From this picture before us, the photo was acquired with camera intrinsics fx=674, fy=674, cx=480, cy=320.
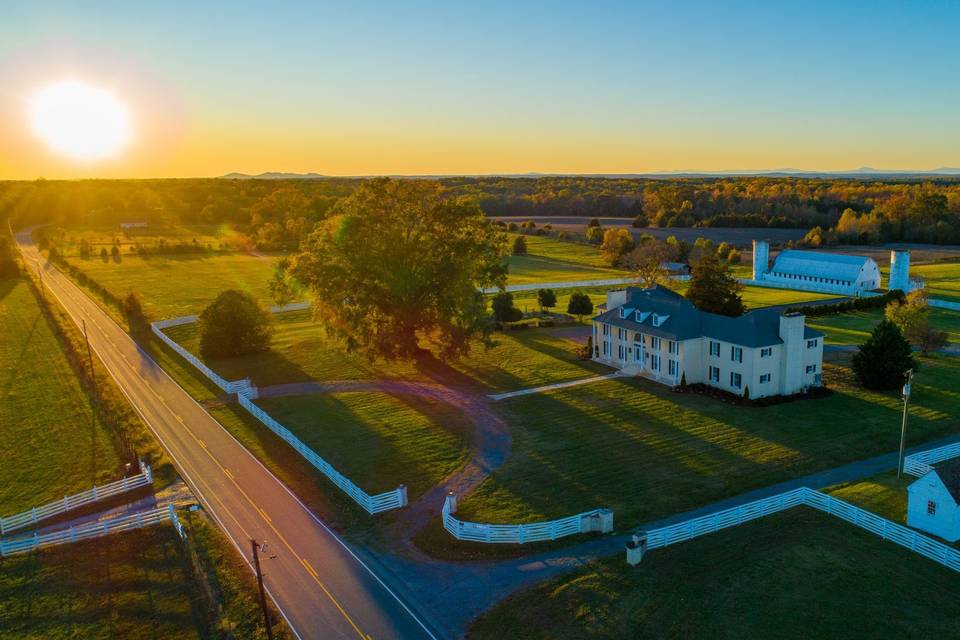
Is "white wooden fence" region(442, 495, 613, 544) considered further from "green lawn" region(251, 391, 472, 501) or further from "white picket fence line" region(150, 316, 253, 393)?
"white picket fence line" region(150, 316, 253, 393)

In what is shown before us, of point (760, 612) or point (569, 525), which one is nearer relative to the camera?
point (760, 612)

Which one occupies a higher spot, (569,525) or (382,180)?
(382,180)

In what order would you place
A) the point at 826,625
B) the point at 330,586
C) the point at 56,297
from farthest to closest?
the point at 56,297
the point at 330,586
the point at 826,625

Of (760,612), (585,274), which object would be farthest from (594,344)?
(585,274)

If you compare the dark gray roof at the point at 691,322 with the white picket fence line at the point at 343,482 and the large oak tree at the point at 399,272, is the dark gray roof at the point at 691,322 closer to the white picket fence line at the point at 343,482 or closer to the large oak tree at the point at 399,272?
the large oak tree at the point at 399,272

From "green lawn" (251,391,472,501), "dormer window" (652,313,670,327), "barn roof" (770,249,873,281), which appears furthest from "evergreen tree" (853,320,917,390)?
"barn roof" (770,249,873,281)

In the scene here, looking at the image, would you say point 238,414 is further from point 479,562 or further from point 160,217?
point 160,217
